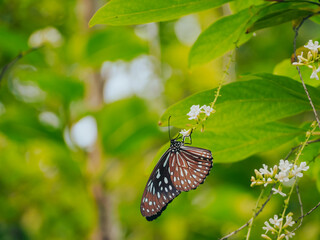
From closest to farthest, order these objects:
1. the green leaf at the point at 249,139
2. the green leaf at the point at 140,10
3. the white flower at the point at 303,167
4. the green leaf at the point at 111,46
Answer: the white flower at the point at 303,167 → the green leaf at the point at 140,10 → the green leaf at the point at 249,139 → the green leaf at the point at 111,46

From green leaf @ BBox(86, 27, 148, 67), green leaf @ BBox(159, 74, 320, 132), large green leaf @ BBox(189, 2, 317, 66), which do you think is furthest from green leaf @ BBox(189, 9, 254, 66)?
green leaf @ BBox(86, 27, 148, 67)

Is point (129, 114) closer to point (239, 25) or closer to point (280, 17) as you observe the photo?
point (239, 25)

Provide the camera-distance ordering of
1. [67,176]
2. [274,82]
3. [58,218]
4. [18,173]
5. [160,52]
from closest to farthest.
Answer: [274,82] < [67,176] < [18,173] < [58,218] < [160,52]

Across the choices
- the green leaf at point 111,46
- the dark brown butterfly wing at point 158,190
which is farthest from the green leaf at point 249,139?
the green leaf at point 111,46

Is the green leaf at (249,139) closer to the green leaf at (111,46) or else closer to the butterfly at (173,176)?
the butterfly at (173,176)

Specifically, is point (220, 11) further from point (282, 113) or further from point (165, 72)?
point (282, 113)

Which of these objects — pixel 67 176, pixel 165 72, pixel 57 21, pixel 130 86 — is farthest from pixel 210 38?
pixel 165 72

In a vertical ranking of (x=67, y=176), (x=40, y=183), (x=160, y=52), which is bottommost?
(x=40, y=183)
